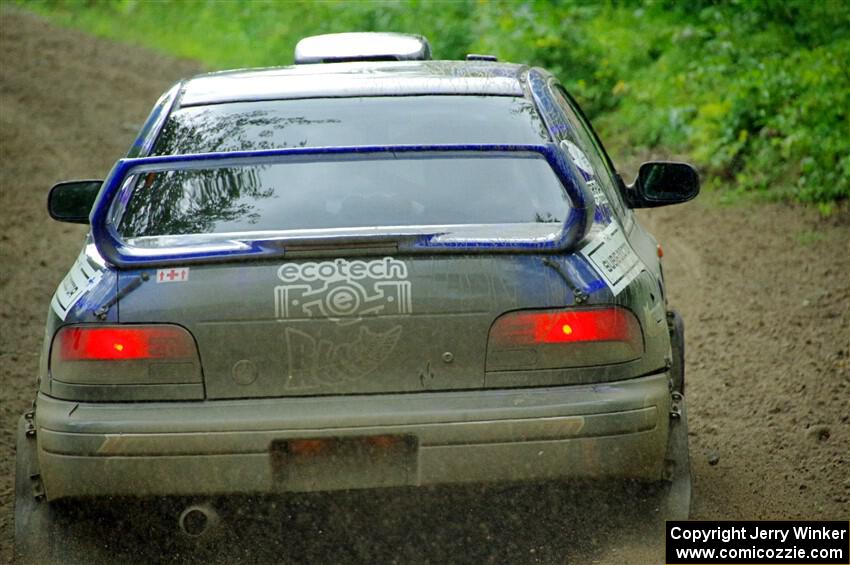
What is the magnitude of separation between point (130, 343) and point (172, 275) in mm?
234

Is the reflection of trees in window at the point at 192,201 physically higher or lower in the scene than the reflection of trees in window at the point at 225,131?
lower

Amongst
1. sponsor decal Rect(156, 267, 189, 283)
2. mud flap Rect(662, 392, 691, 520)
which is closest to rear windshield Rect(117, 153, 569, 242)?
sponsor decal Rect(156, 267, 189, 283)

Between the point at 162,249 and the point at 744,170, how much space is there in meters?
8.28

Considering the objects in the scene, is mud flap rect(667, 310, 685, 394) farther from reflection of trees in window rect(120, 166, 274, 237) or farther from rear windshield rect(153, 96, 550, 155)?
reflection of trees in window rect(120, 166, 274, 237)

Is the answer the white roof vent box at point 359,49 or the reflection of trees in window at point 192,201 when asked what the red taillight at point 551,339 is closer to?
the reflection of trees in window at point 192,201

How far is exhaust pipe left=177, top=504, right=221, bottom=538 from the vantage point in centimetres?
385

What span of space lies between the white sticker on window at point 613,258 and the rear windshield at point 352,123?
543 millimetres

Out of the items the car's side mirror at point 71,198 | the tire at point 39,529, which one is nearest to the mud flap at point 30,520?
the tire at point 39,529

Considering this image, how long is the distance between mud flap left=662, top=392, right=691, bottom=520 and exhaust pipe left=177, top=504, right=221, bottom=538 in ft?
4.58

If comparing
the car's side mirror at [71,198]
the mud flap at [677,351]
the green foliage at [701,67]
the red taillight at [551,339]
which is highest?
the red taillight at [551,339]

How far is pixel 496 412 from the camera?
12.1ft

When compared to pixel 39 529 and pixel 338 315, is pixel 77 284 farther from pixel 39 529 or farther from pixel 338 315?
pixel 338 315

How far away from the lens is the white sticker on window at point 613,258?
3.85m

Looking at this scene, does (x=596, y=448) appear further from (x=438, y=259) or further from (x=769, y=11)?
(x=769, y=11)
